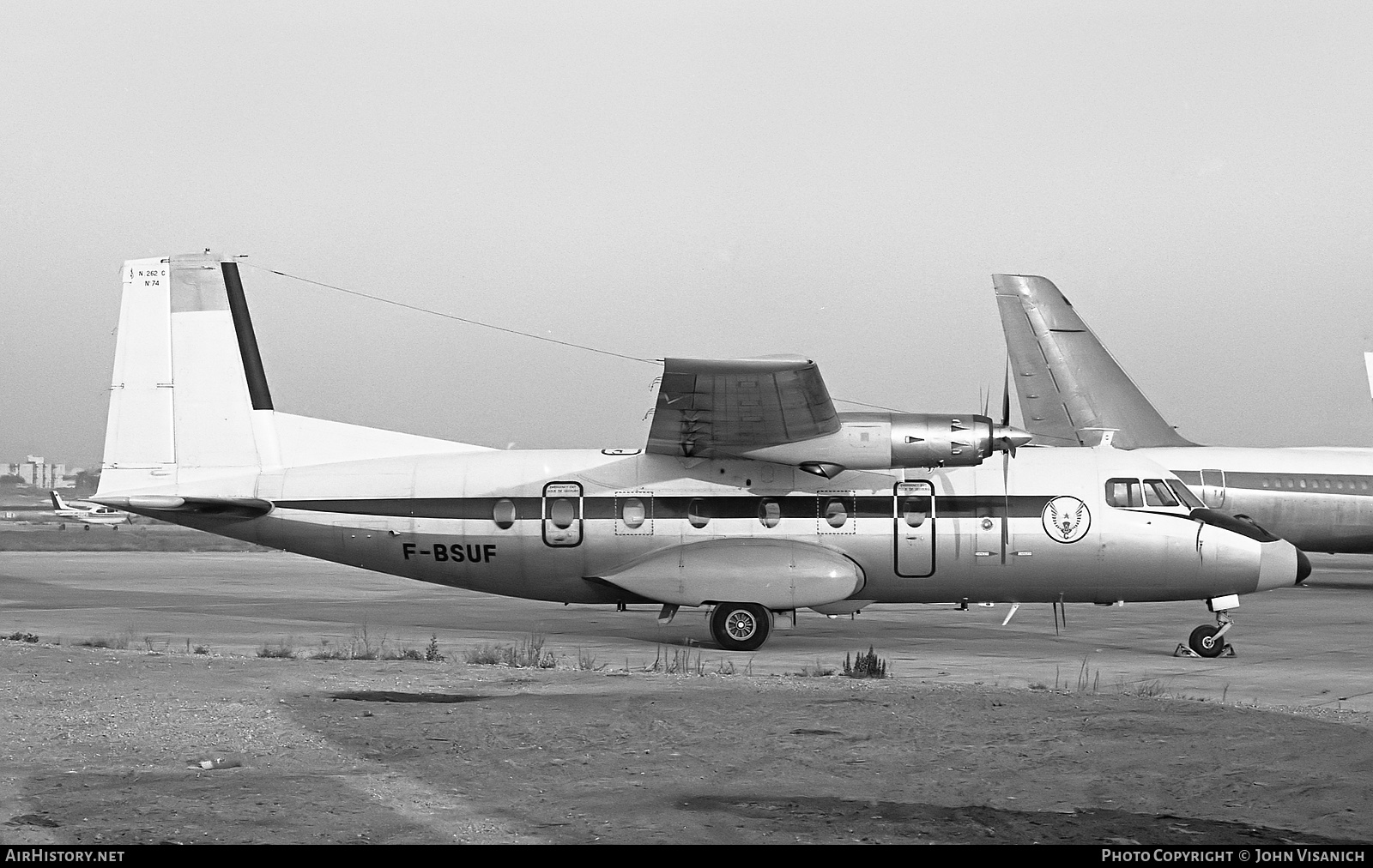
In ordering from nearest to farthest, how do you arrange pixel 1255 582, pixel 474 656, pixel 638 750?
1. pixel 638 750
2. pixel 474 656
3. pixel 1255 582

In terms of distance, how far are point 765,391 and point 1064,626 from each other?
9.23 m

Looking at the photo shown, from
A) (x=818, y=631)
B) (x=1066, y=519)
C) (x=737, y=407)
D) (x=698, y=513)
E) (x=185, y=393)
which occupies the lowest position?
(x=818, y=631)

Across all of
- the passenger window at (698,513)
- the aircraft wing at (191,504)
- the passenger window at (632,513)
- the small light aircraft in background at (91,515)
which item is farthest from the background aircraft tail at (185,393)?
the small light aircraft in background at (91,515)

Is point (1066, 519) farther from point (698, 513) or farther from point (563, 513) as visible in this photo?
point (563, 513)

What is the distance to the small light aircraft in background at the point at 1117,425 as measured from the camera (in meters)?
29.5

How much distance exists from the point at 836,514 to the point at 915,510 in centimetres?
111

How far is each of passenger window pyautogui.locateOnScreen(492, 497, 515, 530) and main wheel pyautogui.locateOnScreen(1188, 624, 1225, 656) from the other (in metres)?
9.51

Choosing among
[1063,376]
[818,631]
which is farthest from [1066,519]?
[1063,376]

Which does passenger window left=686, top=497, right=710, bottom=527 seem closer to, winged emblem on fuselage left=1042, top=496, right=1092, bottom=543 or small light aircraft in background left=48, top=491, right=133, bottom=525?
winged emblem on fuselage left=1042, top=496, right=1092, bottom=543

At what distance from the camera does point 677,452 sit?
18250mm

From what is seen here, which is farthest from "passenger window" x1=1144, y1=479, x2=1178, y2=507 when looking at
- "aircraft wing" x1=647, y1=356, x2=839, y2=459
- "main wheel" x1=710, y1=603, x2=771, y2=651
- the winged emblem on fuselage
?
"main wheel" x1=710, y1=603, x2=771, y2=651

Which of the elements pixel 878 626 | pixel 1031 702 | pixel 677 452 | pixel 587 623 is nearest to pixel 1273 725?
pixel 1031 702

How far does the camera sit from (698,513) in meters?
18.2

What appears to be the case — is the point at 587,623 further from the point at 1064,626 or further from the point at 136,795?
the point at 136,795
